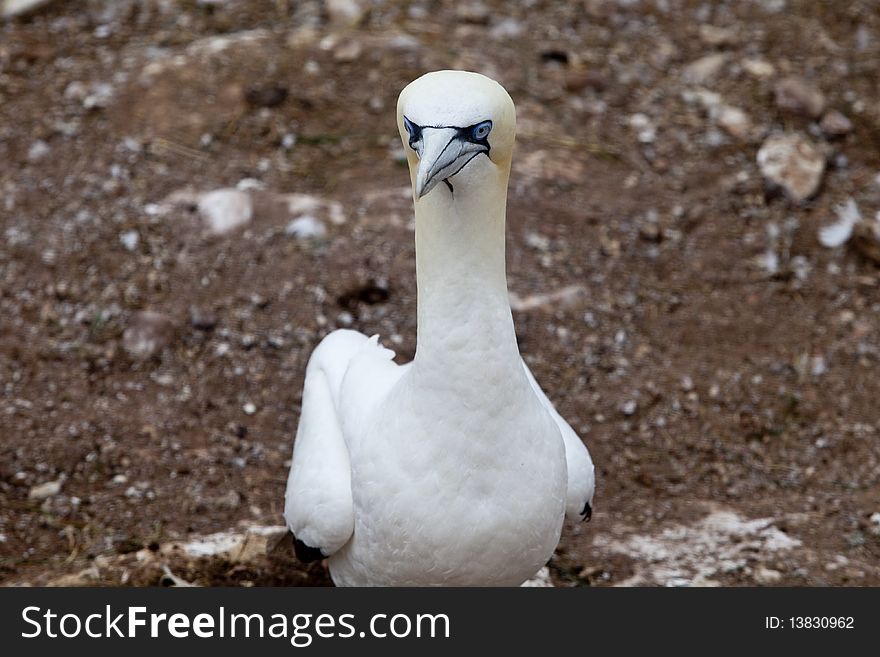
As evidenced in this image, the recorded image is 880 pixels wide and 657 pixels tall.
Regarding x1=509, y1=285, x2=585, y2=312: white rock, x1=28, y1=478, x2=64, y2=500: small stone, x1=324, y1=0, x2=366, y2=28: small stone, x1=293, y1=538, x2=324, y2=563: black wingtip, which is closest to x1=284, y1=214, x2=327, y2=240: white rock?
Answer: x1=509, y1=285, x2=585, y2=312: white rock

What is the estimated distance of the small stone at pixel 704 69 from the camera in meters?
7.43

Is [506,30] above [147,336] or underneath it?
above

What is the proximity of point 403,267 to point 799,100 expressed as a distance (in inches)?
111

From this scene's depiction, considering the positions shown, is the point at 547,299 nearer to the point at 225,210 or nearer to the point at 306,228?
the point at 306,228

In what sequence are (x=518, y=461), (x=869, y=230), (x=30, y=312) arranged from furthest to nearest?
(x=869, y=230) → (x=30, y=312) → (x=518, y=461)

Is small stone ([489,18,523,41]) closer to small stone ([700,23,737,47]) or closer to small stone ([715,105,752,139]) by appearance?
small stone ([700,23,737,47])

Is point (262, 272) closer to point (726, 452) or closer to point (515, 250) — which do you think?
point (515, 250)

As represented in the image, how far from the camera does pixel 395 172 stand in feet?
21.0

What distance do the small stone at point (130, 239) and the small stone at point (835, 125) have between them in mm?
4058

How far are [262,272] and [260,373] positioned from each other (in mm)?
607

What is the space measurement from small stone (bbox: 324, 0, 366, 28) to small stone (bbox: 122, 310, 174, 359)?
274 centimetres

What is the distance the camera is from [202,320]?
5770mm

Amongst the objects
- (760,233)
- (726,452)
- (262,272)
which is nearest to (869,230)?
(760,233)

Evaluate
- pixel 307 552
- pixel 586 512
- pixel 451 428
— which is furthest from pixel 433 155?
pixel 586 512
